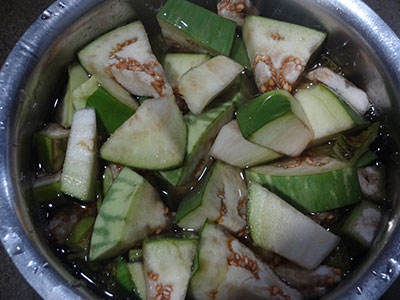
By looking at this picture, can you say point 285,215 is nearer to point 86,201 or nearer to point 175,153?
point 175,153

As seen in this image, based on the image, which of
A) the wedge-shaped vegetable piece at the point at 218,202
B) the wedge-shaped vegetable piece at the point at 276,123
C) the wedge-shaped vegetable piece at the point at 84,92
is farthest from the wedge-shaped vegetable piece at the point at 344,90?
the wedge-shaped vegetable piece at the point at 84,92

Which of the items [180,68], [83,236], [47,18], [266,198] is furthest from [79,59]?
[266,198]

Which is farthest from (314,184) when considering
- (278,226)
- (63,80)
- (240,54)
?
(63,80)

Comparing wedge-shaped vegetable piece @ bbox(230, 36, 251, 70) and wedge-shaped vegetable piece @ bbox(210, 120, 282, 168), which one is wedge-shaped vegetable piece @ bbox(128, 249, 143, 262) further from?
wedge-shaped vegetable piece @ bbox(230, 36, 251, 70)

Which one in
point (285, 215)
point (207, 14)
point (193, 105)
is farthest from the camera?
point (207, 14)

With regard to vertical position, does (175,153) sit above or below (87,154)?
above

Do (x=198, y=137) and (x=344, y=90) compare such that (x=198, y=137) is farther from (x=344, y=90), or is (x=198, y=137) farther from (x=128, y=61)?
(x=344, y=90)

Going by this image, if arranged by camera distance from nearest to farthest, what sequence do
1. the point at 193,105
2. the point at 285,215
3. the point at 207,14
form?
the point at 285,215 → the point at 193,105 → the point at 207,14

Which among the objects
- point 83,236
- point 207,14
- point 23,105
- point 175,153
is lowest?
point 83,236
